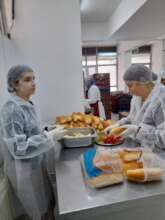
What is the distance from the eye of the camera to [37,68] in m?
2.10

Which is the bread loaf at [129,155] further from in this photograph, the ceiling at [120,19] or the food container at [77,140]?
the ceiling at [120,19]

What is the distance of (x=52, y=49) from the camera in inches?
82.2

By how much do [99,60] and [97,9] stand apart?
143 inches

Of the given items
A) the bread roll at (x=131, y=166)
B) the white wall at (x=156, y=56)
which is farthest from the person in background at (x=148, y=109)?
the white wall at (x=156, y=56)

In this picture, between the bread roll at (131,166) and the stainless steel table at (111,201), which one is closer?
the stainless steel table at (111,201)

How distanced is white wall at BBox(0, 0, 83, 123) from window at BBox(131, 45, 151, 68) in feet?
17.6

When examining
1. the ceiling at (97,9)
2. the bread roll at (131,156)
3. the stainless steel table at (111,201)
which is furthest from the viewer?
the ceiling at (97,9)

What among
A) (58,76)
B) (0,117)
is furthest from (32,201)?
(58,76)

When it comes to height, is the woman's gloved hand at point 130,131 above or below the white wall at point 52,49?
below

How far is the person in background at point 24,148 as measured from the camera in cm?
106

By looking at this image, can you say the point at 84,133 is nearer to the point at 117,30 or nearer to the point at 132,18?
the point at 132,18

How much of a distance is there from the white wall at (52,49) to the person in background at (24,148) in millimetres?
895

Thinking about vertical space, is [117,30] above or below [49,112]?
above

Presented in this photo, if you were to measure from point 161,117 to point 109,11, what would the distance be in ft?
11.5
